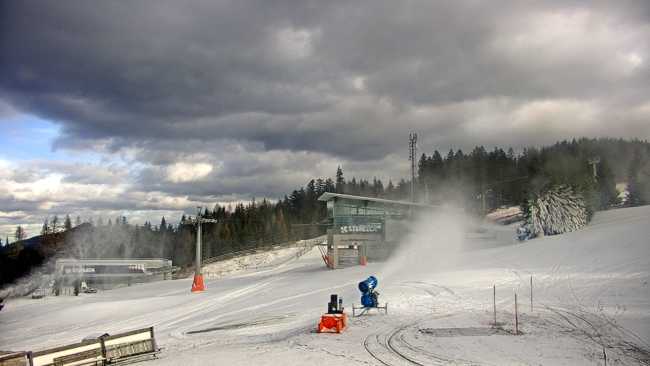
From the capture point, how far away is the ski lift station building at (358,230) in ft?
174

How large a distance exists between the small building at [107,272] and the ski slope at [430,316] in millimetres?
26691

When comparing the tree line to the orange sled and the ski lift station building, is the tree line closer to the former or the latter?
the ski lift station building

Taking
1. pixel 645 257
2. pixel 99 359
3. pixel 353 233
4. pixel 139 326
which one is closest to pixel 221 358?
pixel 99 359

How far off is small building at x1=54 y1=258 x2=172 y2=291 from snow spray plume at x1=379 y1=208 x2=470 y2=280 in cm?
3747

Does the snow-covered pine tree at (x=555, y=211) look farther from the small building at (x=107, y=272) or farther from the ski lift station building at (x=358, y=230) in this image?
the small building at (x=107, y=272)

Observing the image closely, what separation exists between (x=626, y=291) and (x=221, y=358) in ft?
69.2

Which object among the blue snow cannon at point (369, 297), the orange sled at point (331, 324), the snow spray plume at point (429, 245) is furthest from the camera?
the snow spray plume at point (429, 245)

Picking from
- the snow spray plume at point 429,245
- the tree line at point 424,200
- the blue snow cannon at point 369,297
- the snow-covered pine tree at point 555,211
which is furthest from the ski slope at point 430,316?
the tree line at point 424,200

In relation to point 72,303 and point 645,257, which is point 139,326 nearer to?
point 72,303

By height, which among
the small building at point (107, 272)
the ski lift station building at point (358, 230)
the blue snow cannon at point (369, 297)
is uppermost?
the ski lift station building at point (358, 230)

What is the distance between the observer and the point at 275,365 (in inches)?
570

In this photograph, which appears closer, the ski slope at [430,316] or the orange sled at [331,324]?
the ski slope at [430,316]

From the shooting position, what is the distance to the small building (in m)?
71.5

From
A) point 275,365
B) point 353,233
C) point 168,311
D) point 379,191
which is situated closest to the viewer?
point 275,365
